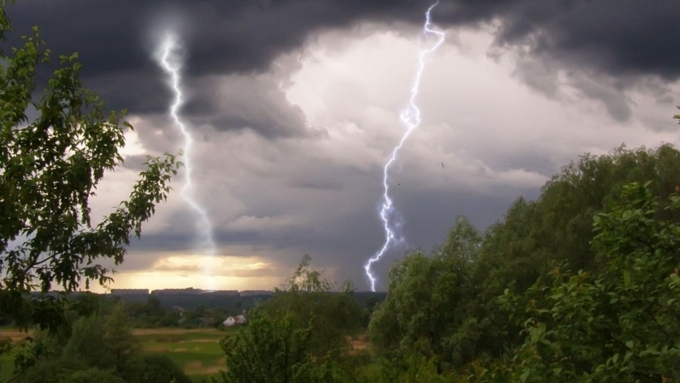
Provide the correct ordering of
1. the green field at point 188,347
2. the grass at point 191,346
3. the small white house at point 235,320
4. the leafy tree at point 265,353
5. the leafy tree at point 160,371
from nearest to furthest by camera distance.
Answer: the leafy tree at point 265,353, the small white house at point 235,320, the leafy tree at point 160,371, the grass at point 191,346, the green field at point 188,347

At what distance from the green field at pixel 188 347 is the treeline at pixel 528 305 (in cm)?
1350

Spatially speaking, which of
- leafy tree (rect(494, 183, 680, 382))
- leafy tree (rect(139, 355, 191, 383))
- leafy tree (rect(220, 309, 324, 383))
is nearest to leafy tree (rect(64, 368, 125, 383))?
leafy tree (rect(139, 355, 191, 383))

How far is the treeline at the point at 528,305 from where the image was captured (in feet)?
26.5

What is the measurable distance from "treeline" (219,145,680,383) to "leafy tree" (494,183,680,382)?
16 mm

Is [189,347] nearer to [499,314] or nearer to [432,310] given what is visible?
[432,310]

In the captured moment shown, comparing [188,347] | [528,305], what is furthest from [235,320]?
[528,305]

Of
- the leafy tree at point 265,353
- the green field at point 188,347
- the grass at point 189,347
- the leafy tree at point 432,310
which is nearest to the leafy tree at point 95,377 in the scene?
the green field at point 188,347

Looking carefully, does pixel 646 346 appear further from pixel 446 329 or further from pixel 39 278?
pixel 446 329

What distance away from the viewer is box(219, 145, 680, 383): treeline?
8.08 m

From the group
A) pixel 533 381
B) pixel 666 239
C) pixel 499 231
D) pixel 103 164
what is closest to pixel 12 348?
pixel 103 164

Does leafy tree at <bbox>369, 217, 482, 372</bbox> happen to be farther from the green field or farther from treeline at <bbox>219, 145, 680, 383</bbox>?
the green field

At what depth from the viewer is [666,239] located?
8.29 metres

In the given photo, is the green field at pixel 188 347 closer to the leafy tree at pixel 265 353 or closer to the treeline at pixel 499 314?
the treeline at pixel 499 314

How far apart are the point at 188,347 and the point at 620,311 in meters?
68.9
